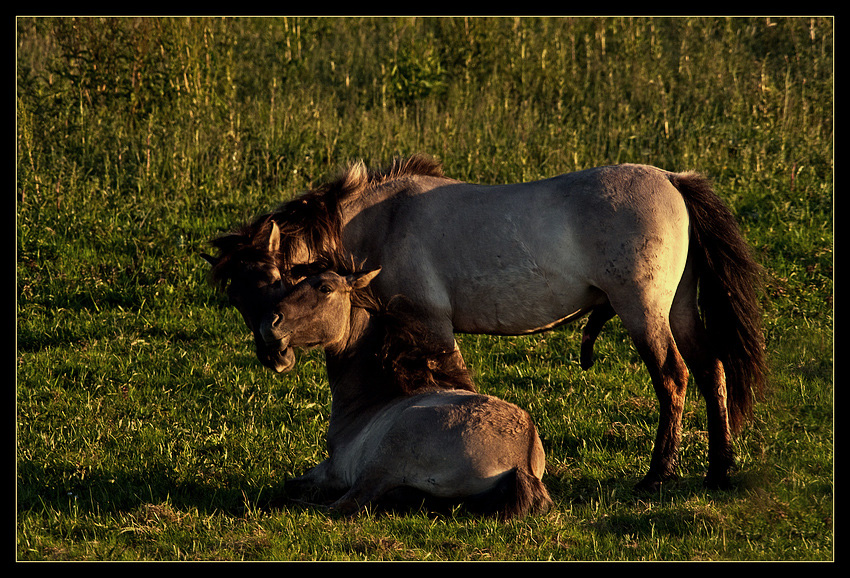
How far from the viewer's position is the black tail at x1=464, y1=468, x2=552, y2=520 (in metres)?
4.74

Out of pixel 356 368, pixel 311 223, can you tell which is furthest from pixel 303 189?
pixel 356 368

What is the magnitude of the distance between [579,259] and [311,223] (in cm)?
176

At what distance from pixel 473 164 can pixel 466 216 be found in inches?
225

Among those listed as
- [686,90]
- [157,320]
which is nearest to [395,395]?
[157,320]

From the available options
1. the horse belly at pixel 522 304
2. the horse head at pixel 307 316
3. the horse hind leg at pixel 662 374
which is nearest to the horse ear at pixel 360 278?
the horse head at pixel 307 316

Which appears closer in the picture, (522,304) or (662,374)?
(662,374)

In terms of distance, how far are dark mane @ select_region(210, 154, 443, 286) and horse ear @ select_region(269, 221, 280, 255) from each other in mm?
39

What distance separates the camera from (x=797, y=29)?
49.1ft

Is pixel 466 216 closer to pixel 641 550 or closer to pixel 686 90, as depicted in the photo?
pixel 641 550

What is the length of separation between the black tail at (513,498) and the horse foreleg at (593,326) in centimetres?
168

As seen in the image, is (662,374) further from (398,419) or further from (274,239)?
(274,239)

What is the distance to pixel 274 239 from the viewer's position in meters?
5.60

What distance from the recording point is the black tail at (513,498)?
4738 mm

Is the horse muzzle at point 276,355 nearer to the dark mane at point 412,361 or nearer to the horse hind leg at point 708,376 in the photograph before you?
the dark mane at point 412,361
